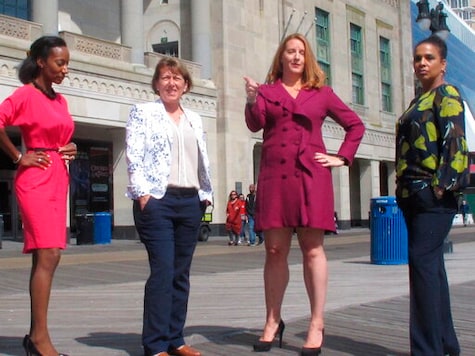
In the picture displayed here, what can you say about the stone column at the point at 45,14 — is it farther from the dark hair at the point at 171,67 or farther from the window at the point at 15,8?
the dark hair at the point at 171,67

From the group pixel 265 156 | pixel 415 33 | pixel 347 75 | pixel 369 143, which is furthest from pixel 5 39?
pixel 415 33

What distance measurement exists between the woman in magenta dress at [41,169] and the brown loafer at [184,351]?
767 mm

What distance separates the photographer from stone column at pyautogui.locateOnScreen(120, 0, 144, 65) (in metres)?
27.9

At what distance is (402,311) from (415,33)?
150ft

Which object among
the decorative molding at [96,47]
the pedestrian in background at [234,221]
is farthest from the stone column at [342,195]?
the pedestrian in background at [234,221]

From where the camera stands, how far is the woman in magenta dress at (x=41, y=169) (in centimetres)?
452

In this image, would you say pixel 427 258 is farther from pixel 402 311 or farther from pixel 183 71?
pixel 402 311

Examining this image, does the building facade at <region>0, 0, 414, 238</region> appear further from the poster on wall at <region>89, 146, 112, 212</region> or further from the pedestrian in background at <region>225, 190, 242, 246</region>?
the pedestrian in background at <region>225, 190, 242, 246</region>

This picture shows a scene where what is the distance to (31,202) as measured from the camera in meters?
4.52

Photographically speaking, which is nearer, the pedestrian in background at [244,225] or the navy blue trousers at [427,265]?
the navy blue trousers at [427,265]

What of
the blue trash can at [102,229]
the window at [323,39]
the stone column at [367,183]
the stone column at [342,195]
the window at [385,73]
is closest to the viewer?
the blue trash can at [102,229]

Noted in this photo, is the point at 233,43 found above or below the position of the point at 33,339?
Answer: above

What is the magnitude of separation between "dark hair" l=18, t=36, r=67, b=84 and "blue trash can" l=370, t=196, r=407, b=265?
881cm

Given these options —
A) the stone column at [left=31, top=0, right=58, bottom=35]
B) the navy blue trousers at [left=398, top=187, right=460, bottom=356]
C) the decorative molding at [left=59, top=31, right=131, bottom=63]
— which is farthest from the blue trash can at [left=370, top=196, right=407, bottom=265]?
the stone column at [left=31, top=0, right=58, bottom=35]
